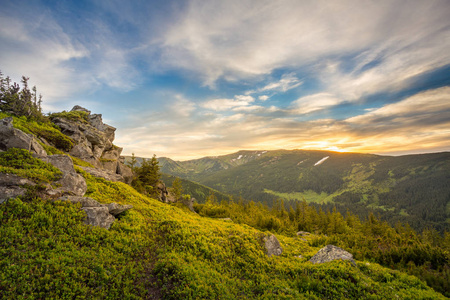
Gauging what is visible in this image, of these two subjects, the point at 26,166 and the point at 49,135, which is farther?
the point at 49,135

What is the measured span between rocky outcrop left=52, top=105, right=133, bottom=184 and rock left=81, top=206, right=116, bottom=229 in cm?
1539

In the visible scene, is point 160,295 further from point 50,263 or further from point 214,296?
point 50,263

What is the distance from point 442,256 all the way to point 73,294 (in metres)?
22.0

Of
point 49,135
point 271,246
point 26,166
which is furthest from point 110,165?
point 271,246

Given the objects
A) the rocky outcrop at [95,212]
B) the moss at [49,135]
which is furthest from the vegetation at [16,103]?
the rocky outcrop at [95,212]

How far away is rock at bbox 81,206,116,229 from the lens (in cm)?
1066

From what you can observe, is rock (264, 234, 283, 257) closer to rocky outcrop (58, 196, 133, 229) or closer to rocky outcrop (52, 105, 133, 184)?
rocky outcrop (58, 196, 133, 229)

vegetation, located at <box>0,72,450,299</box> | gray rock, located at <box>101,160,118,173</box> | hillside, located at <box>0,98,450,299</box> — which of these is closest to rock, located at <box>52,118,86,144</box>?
gray rock, located at <box>101,160,118,173</box>

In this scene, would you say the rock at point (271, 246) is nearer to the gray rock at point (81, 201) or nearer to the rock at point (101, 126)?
the gray rock at point (81, 201)

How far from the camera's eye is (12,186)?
10.0 m

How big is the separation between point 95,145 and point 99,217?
39890 millimetres

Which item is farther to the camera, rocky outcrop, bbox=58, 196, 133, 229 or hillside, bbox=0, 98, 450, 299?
rocky outcrop, bbox=58, 196, 133, 229

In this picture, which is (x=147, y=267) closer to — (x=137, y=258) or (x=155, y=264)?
(x=155, y=264)

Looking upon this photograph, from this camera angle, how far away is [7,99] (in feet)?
94.8
